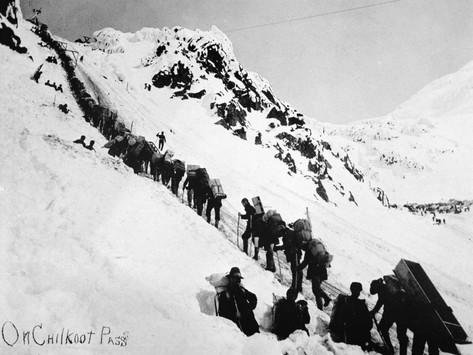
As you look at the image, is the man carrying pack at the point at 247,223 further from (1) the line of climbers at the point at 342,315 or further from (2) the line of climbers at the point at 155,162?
(1) the line of climbers at the point at 342,315

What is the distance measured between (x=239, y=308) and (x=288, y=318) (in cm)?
89

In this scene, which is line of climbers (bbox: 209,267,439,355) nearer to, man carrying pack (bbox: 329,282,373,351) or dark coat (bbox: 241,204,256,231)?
man carrying pack (bbox: 329,282,373,351)

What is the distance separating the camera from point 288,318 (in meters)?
5.90

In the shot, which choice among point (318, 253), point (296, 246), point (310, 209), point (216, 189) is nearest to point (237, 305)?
point (318, 253)

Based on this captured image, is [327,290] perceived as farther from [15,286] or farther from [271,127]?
[271,127]

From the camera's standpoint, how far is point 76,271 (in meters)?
5.16

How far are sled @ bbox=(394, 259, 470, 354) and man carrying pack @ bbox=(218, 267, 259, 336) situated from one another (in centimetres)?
300

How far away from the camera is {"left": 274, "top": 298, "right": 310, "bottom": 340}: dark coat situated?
585 cm

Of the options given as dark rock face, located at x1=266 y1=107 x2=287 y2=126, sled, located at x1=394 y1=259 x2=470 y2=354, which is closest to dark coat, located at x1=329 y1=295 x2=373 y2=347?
sled, located at x1=394 y1=259 x2=470 y2=354

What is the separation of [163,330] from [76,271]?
5.62 feet

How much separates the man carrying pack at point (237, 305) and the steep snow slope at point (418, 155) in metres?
75.7

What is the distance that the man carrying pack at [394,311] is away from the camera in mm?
6250

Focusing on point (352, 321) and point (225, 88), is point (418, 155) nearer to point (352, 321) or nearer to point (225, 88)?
point (225, 88)

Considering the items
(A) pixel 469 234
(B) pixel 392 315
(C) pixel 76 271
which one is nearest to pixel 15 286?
(C) pixel 76 271
